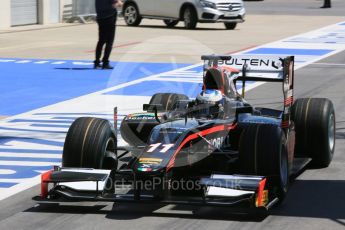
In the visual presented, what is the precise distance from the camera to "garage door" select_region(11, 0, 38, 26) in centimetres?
3416

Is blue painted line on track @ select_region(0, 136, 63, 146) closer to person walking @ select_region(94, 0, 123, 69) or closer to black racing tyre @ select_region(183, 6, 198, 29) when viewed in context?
person walking @ select_region(94, 0, 123, 69)

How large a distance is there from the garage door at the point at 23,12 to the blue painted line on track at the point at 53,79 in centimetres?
1021

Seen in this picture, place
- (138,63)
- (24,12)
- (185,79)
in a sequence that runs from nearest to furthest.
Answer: (185,79) < (138,63) < (24,12)

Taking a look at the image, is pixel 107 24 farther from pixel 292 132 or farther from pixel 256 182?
pixel 256 182

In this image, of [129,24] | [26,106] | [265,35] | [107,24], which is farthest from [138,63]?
[129,24]

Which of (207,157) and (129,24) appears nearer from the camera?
(207,157)

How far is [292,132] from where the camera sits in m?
10.9

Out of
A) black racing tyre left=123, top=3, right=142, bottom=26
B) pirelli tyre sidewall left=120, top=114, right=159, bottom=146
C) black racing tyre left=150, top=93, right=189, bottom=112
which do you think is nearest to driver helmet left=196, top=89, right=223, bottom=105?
pirelli tyre sidewall left=120, top=114, right=159, bottom=146

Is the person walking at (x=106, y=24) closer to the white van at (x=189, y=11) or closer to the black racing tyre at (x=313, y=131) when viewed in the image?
the white van at (x=189, y=11)

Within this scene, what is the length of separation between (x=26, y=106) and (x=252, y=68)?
20.1 ft

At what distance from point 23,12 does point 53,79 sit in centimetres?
1447

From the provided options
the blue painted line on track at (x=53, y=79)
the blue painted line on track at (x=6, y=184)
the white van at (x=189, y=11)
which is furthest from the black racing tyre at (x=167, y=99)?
the white van at (x=189, y=11)

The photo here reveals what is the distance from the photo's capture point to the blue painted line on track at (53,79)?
1781 centimetres

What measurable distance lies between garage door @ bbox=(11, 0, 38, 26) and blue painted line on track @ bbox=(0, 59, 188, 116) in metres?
10.2
